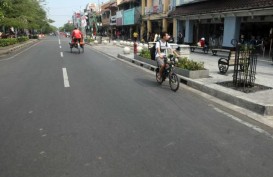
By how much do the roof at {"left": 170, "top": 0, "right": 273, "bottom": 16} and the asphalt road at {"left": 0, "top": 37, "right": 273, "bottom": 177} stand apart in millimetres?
12219

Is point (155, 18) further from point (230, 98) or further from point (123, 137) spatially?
point (123, 137)

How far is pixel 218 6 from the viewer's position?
23.2 m

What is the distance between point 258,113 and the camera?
7098mm

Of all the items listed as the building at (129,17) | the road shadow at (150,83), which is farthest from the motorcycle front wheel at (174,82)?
the building at (129,17)

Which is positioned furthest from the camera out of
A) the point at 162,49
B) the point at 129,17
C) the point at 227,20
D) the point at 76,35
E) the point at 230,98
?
the point at 129,17

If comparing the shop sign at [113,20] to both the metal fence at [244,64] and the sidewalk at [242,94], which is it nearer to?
the sidewalk at [242,94]

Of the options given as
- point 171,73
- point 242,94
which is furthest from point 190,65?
point 242,94

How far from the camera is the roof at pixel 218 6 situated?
18381 millimetres

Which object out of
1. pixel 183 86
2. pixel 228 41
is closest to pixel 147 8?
pixel 228 41

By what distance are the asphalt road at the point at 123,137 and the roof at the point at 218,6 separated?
40.1 ft

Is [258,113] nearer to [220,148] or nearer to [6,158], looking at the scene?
[220,148]

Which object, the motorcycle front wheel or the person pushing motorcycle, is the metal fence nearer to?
the motorcycle front wheel

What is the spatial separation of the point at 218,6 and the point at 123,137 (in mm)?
20427

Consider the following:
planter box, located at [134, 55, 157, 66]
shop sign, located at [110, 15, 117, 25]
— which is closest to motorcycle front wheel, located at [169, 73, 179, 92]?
planter box, located at [134, 55, 157, 66]
